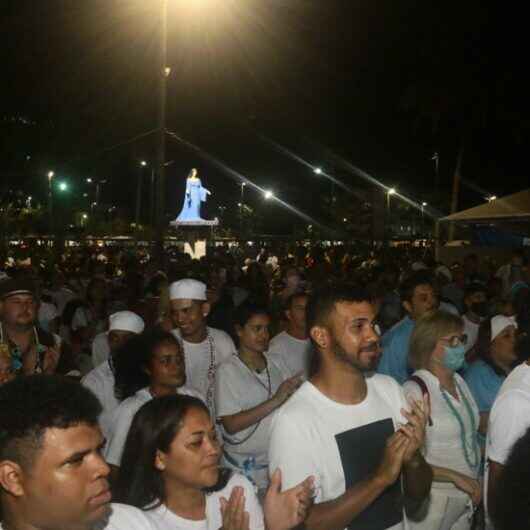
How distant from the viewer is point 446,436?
456 centimetres

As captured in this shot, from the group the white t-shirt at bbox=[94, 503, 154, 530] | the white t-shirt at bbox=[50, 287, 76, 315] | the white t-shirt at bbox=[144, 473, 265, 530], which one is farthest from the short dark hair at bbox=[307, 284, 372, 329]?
the white t-shirt at bbox=[50, 287, 76, 315]

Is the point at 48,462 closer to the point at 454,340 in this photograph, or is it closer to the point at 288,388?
the point at 288,388

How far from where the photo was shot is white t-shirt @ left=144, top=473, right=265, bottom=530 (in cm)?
321

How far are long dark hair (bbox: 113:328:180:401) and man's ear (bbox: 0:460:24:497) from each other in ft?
8.03

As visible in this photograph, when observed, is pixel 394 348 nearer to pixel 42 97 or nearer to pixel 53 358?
pixel 53 358

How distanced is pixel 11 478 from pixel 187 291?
365cm

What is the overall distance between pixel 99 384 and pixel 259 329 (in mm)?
1164

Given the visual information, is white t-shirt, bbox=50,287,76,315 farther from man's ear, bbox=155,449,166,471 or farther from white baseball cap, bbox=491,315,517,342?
man's ear, bbox=155,449,166,471

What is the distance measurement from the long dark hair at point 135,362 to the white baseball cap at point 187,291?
965 millimetres

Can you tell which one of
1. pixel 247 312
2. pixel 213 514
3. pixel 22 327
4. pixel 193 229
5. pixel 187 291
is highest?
pixel 193 229

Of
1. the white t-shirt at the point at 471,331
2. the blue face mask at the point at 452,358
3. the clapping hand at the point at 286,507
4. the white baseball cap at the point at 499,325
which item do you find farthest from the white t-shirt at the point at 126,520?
the white t-shirt at the point at 471,331

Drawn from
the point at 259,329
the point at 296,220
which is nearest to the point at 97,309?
the point at 259,329

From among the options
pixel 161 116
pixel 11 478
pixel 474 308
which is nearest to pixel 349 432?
pixel 11 478

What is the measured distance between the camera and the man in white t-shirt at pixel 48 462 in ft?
7.75
